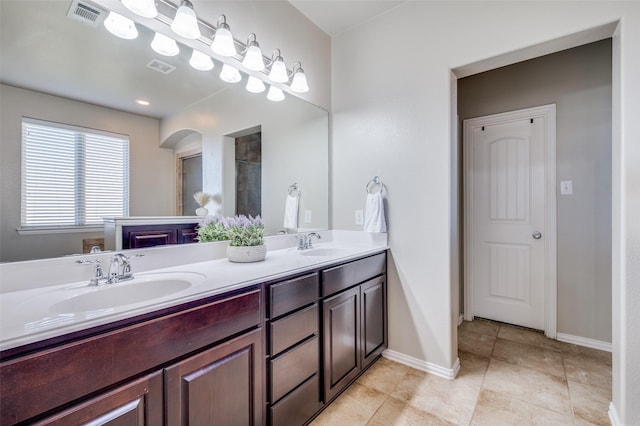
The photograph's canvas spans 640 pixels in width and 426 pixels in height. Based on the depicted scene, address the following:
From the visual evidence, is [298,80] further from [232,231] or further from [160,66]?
[232,231]

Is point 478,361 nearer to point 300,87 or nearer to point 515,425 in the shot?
point 515,425

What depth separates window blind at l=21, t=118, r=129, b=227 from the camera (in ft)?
3.65

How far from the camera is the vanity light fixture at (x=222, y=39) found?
5.06ft

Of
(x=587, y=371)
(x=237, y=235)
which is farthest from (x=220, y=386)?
(x=587, y=371)

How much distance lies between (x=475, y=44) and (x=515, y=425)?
223 cm

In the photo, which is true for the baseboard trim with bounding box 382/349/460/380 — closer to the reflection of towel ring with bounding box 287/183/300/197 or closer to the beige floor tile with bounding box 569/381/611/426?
the beige floor tile with bounding box 569/381/611/426

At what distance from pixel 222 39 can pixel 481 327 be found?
10.3 feet

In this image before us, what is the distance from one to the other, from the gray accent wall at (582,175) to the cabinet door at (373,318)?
1.62m

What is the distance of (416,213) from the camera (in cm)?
205

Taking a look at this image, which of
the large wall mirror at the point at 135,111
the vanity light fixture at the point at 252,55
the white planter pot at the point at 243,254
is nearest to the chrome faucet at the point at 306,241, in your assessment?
the large wall mirror at the point at 135,111

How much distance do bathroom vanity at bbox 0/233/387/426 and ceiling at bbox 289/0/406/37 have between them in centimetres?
185

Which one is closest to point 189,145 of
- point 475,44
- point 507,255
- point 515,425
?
point 475,44

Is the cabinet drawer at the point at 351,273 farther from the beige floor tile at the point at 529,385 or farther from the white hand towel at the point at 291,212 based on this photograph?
the beige floor tile at the point at 529,385

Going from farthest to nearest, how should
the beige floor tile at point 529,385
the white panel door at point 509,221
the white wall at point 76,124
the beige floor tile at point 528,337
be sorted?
the white panel door at point 509,221 < the beige floor tile at point 528,337 < the beige floor tile at point 529,385 < the white wall at point 76,124
